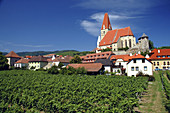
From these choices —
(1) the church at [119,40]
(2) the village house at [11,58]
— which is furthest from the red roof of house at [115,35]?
(2) the village house at [11,58]

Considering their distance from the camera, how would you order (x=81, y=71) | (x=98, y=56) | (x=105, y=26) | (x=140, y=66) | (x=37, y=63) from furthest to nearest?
(x=105, y=26) → (x=37, y=63) → (x=98, y=56) → (x=81, y=71) → (x=140, y=66)

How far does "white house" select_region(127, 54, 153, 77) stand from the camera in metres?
37.9

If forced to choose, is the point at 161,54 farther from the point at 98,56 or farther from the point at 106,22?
the point at 106,22

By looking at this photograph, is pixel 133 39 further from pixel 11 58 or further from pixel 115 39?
pixel 11 58

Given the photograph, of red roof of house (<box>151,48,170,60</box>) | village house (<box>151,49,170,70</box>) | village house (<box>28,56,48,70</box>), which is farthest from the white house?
village house (<box>28,56,48,70</box>)

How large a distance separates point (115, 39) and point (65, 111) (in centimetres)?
7462

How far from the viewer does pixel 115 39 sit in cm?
8306

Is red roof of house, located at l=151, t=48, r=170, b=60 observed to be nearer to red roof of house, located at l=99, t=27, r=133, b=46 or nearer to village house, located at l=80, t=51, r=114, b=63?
village house, located at l=80, t=51, r=114, b=63

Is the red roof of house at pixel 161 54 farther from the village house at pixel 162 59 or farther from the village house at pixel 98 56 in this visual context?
the village house at pixel 98 56

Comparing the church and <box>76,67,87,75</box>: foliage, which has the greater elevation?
the church

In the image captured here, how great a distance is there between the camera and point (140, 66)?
127 feet

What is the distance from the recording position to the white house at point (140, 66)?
3788 cm

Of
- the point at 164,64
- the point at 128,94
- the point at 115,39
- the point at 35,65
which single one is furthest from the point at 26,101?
the point at 115,39

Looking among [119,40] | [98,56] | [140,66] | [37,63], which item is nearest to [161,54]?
[140,66]
